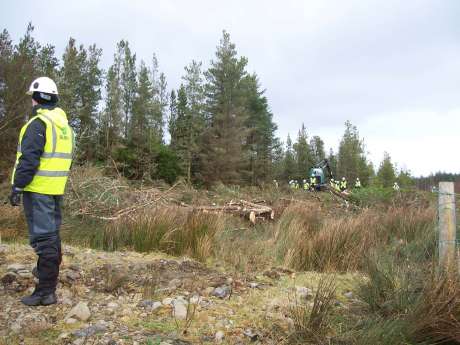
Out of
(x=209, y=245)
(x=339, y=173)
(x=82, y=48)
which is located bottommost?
(x=209, y=245)

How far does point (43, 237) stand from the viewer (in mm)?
3336

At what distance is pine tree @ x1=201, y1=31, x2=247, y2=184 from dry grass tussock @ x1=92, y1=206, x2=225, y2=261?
24650mm

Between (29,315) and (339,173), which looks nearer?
(29,315)

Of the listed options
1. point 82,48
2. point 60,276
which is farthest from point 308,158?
point 60,276

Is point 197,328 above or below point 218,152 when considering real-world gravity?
below

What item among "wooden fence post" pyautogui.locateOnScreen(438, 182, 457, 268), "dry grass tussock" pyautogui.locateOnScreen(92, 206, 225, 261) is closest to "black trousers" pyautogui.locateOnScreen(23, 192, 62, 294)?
"dry grass tussock" pyautogui.locateOnScreen(92, 206, 225, 261)

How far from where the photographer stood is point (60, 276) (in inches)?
152

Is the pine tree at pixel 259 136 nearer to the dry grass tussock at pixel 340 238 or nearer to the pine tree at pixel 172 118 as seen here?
the pine tree at pixel 172 118

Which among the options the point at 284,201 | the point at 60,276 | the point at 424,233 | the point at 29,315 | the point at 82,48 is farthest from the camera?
the point at 82,48

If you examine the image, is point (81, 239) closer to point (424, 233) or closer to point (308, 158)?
point (424, 233)

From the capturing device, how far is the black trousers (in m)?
3.29

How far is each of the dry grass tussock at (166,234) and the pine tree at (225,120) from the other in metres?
24.6

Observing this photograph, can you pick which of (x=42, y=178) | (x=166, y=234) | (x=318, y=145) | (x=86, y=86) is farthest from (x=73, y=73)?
(x=318, y=145)

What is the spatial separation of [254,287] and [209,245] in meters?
1.34
